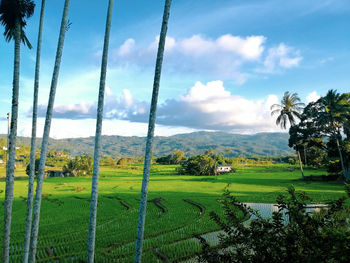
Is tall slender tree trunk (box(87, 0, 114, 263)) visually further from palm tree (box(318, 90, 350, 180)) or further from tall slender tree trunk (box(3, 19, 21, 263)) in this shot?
palm tree (box(318, 90, 350, 180))

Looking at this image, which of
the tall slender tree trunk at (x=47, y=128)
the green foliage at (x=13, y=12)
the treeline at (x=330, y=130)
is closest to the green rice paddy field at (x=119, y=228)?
the tall slender tree trunk at (x=47, y=128)

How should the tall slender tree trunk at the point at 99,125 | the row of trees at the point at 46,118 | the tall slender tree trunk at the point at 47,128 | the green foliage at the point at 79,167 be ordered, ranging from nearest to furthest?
the row of trees at the point at 46,118 → the tall slender tree trunk at the point at 99,125 → the tall slender tree trunk at the point at 47,128 → the green foliage at the point at 79,167

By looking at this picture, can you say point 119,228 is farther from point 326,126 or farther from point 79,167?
point 79,167

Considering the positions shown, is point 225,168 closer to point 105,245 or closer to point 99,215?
point 99,215

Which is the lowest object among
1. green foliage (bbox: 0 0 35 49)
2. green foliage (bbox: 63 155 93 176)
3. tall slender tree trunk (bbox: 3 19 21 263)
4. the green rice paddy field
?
green foliage (bbox: 63 155 93 176)

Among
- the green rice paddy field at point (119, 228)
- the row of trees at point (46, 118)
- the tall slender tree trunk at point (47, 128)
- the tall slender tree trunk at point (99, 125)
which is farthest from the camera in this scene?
the green rice paddy field at point (119, 228)

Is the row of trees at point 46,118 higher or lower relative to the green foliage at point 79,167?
higher

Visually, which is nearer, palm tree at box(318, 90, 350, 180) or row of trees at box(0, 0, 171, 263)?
row of trees at box(0, 0, 171, 263)

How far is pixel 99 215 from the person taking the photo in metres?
19.1

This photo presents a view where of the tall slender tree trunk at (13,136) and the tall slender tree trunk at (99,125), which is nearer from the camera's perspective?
the tall slender tree trunk at (99,125)

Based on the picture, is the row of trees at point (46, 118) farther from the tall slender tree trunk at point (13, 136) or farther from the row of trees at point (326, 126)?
the row of trees at point (326, 126)

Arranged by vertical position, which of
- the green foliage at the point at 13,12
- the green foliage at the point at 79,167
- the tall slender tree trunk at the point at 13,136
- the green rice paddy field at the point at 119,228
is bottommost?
the green foliage at the point at 79,167

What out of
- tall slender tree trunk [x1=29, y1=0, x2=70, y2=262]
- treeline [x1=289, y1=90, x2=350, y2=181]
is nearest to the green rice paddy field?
tall slender tree trunk [x1=29, y1=0, x2=70, y2=262]

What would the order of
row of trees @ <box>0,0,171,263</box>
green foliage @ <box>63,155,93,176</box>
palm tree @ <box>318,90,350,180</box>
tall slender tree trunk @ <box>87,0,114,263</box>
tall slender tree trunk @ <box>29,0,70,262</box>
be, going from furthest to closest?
green foliage @ <box>63,155,93,176</box> < palm tree @ <box>318,90,350,180</box> < tall slender tree trunk @ <box>29,0,70,262</box> < tall slender tree trunk @ <box>87,0,114,263</box> < row of trees @ <box>0,0,171,263</box>
